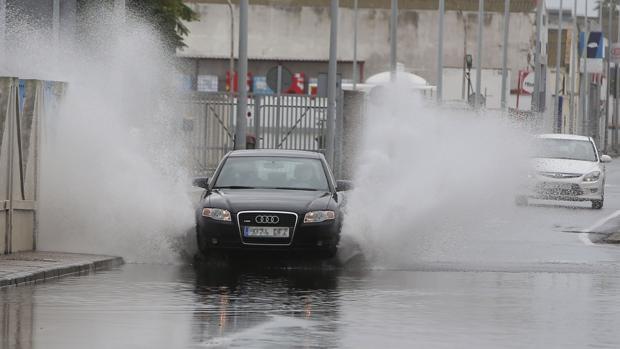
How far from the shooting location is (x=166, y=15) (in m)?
50.1

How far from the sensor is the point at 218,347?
12.0m

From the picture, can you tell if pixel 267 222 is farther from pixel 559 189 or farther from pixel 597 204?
pixel 597 204

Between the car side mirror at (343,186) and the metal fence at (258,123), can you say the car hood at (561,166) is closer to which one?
the metal fence at (258,123)

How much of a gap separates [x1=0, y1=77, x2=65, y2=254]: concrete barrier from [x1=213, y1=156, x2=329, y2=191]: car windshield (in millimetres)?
2207

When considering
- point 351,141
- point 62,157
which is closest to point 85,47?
point 351,141

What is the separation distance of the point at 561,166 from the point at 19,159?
63.2 feet

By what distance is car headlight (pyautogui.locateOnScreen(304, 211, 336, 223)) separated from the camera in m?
19.6

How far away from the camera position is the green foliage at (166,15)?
48.5 metres

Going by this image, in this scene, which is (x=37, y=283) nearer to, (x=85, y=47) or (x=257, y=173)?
(x=257, y=173)

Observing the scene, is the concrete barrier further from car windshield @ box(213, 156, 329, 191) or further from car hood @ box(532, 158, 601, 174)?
car hood @ box(532, 158, 601, 174)

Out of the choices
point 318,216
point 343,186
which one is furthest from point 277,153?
point 318,216

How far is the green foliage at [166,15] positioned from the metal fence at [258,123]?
5.46 meters

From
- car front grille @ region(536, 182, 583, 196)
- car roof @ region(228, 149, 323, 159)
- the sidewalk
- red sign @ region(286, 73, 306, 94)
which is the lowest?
car front grille @ region(536, 182, 583, 196)

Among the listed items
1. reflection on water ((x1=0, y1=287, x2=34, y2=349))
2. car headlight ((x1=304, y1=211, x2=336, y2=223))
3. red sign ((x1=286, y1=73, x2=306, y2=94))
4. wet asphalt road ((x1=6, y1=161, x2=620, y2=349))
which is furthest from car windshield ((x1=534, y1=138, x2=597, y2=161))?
red sign ((x1=286, y1=73, x2=306, y2=94))
